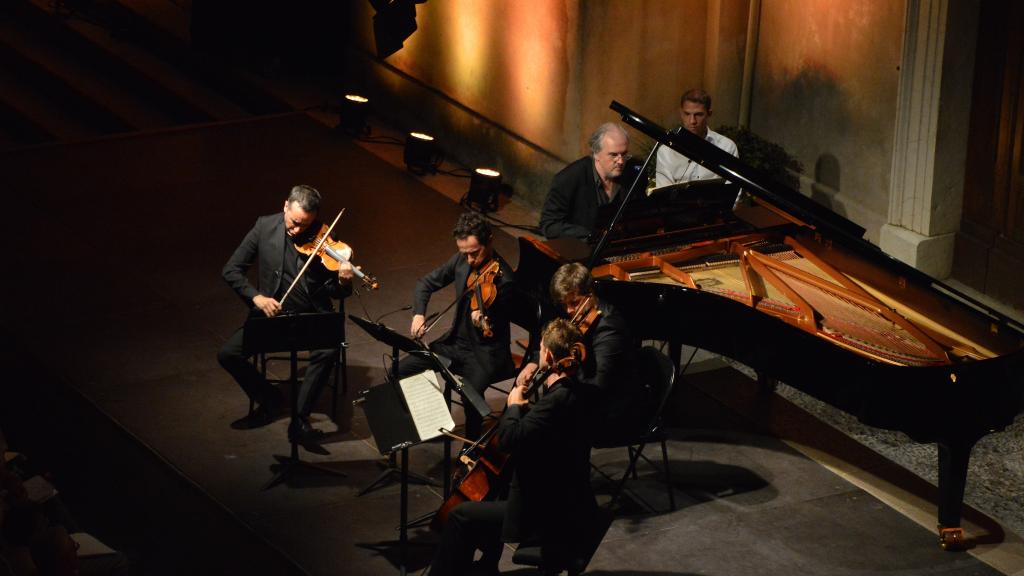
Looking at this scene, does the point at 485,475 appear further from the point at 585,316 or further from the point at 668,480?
the point at 668,480

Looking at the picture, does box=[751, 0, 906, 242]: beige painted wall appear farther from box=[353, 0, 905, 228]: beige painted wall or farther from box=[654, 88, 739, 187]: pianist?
box=[654, 88, 739, 187]: pianist

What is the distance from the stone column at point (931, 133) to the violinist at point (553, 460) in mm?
4363

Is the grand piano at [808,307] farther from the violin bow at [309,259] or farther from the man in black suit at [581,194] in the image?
the violin bow at [309,259]

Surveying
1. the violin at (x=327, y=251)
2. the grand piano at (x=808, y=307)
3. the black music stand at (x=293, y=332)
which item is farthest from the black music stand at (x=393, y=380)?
the grand piano at (x=808, y=307)

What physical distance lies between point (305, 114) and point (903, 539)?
26.6 ft

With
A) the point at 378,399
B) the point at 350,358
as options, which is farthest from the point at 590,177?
the point at 378,399

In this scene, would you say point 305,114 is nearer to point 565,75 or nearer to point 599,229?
point 565,75

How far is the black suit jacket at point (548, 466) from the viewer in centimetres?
584

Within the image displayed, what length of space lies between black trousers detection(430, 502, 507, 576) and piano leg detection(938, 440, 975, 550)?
207 centimetres

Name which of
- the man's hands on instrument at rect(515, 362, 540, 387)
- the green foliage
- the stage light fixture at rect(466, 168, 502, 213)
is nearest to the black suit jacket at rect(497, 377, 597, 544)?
the man's hands on instrument at rect(515, 362, 540, 387)

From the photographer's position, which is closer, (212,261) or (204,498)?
(204,498)

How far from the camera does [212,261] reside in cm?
1027

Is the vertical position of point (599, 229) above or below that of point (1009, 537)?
above

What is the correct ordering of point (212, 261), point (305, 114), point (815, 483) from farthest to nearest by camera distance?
point (305, 114) → point (212, 261) → point (815, 483)
